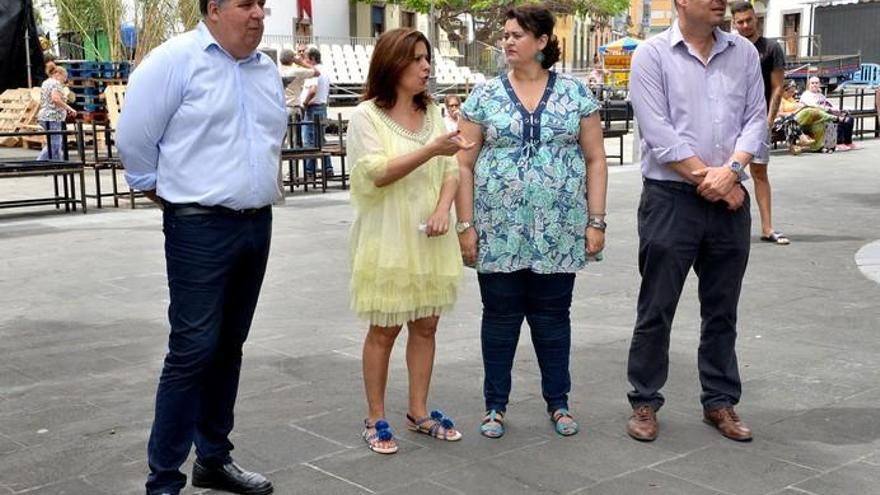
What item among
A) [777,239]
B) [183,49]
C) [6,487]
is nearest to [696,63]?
[183,49]

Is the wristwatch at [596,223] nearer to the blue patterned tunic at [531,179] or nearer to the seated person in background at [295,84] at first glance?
the blue patterned tunic at [531,179]

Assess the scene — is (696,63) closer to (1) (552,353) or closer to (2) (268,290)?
(1) (552,353)

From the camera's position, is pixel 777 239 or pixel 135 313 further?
pixel 777 239

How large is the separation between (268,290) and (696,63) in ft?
14.5

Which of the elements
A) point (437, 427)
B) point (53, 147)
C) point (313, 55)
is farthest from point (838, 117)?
point (437, 427)

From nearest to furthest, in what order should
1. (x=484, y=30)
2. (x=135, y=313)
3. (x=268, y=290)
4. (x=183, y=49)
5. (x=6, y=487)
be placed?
(x=183, y=49) → (x=6, y=487) → (x=135, y=313) → (x=268, y=290) → (x=484, y=30)

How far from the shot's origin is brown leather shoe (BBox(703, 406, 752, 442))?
4.80 m

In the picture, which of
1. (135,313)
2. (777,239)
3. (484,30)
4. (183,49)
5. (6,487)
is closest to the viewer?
(183,49)

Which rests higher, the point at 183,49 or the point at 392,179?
the point at 183,49

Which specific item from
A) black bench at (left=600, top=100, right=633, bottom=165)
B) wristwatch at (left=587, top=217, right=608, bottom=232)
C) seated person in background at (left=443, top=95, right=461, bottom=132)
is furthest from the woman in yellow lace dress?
black bench at (left=600, top=100, right=633, bottom=165)

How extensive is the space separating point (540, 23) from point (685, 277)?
4.01 feet

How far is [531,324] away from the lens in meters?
4.99

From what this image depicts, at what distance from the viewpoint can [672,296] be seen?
4867mm

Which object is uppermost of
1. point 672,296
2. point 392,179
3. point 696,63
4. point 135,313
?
point 696,63
